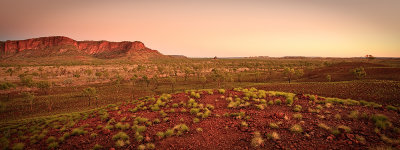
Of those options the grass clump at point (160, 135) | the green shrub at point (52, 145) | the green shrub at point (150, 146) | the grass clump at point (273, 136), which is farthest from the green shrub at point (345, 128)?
the green shrub at point (52, 145)

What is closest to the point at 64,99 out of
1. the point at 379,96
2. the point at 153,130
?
the point at 153,130

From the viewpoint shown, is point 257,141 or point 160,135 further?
point 160,135

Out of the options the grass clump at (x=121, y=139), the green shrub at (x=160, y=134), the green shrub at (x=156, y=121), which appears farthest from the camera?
the green shrub at (x=156, y=121)

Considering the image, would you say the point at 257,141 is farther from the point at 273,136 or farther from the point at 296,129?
the point at 296,129

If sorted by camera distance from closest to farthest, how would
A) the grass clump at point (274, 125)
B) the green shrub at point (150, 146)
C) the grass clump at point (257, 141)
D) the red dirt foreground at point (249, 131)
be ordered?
the red dirt foreground at point (249, 131) → the grass clump at point (257, 141) → the green shrub at point (150, 146) → the grass clump at point (274, 125)

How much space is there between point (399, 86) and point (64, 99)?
60.2 meters

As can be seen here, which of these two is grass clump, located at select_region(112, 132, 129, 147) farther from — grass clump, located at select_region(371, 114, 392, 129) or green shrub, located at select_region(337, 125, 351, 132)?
grass clump, located at select_region(371, 114, 392, 129)

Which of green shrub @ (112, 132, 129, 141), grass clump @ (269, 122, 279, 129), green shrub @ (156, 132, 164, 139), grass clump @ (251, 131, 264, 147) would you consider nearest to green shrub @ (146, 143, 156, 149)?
green shrub @ (156, 132, 164, 139)

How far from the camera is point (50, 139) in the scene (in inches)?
382

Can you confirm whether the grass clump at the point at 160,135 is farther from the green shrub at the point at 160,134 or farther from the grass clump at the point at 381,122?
the grass clump at the point at 381,122

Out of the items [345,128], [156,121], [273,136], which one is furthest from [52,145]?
[345,128]

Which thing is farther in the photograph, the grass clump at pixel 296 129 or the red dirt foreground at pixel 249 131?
the grass clump at pixel 296 129

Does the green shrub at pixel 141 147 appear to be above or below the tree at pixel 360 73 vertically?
below

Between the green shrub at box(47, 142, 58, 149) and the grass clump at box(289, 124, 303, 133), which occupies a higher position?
the grass clump at box(289, 124, 303, 133)
